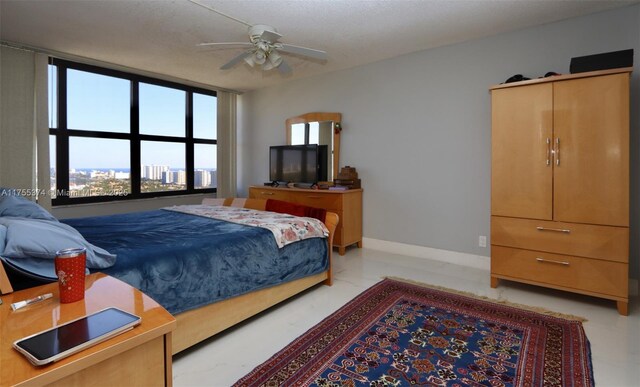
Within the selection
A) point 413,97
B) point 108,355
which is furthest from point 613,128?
point 108,355

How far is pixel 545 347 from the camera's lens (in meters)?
1.97

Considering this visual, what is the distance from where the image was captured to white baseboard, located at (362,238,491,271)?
11.6 ft

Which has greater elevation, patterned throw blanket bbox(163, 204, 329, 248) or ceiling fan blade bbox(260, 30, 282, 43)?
ceiling fan blade bbox(260, 30, 282, 43)

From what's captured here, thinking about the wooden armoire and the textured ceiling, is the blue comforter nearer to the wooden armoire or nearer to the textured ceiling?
the wooden armoire

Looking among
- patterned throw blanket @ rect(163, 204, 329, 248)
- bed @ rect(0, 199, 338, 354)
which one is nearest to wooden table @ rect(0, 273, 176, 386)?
bed @ rect(0, 199, 338, 354)

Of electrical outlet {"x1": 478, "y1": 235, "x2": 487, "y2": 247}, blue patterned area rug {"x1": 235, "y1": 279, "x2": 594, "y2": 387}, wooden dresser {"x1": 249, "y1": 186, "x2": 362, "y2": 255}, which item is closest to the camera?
blue patterned area rug {"x1": 235, "y1": 279, "x2": 594, "y2": 387}

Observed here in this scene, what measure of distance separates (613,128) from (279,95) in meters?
4.21

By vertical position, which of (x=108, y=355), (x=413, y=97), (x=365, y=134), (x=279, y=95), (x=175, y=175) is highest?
(x=279, y=95)

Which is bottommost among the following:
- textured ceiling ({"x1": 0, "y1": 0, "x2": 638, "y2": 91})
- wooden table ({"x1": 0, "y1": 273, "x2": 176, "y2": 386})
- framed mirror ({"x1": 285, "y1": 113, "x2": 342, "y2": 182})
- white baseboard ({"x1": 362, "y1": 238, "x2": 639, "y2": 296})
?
white baseboard ({"x1": 362, "y1": 238, "x2": 639, "y2": 296})

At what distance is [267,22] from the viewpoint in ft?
10.2

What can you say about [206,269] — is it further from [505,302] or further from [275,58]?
[505,302]

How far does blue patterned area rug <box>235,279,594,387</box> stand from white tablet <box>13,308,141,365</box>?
3.28 ft

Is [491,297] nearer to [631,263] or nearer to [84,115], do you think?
[631,263]

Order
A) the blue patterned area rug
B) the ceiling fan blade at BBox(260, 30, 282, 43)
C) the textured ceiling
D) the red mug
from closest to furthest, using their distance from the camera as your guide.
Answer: the red mug
the blue patterned area rug
the ceiling fan blade at BBox(260, 30, 282, 43)
the textured ceiling
